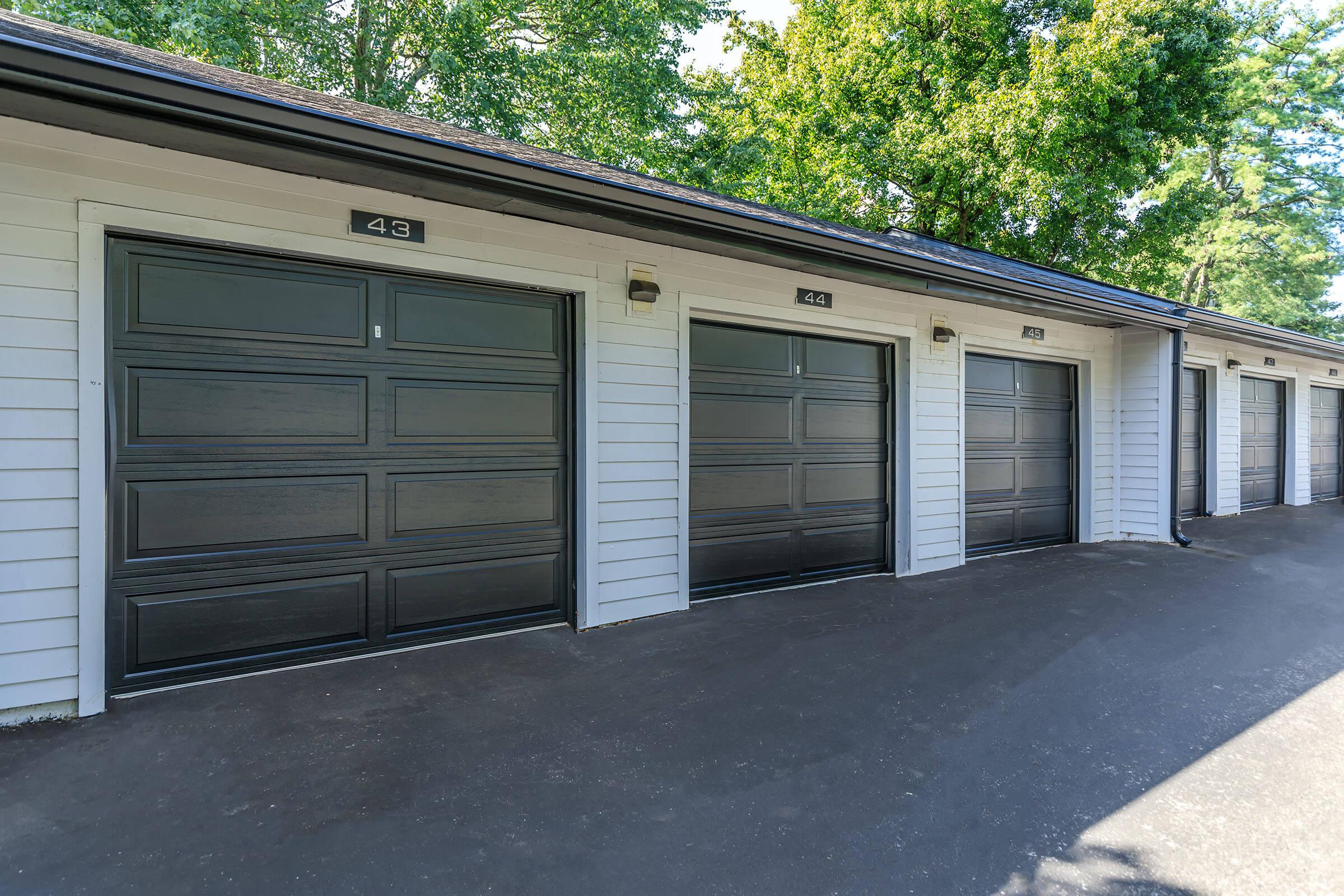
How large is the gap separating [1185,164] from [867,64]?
12.0 m

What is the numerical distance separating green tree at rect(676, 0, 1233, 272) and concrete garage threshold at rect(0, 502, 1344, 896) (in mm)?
9713

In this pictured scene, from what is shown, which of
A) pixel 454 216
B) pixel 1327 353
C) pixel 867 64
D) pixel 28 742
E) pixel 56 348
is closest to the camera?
pixel 28 742

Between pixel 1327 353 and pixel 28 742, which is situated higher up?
pixel 1327 353

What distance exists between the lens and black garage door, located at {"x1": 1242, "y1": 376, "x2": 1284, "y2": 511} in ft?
30.5

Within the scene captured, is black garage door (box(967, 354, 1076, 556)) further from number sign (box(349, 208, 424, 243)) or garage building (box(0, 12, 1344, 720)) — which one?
number sign (box(349, 208, 424, 243))

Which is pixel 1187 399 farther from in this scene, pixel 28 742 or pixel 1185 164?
pixel 1185 164

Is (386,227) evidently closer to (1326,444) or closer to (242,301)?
(242,301)

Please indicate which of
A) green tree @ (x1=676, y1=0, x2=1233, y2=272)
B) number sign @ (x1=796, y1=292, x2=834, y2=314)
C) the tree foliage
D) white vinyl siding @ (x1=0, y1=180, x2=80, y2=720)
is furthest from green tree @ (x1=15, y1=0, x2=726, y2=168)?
number sign @ (x1=796, y1=292, x2=834, y2=314)

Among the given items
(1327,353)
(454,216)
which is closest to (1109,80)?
(1327,353)

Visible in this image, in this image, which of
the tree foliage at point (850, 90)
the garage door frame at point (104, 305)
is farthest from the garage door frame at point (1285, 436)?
the garage door frame at point (104, 305)

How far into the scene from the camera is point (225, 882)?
1.75 m

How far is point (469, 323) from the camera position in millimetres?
3666

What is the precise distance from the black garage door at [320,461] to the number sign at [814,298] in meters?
1.89

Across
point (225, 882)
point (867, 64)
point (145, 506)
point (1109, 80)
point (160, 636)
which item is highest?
point (867, 64)
